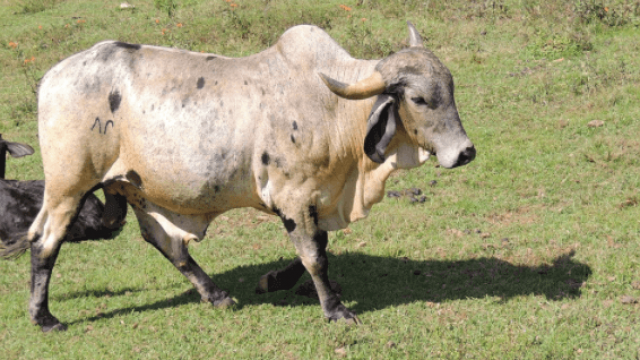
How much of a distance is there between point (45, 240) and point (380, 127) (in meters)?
2.94

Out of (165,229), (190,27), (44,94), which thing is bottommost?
(190,27)

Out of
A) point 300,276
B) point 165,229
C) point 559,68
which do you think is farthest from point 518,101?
point 165,229

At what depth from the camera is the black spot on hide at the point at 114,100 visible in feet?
18.1

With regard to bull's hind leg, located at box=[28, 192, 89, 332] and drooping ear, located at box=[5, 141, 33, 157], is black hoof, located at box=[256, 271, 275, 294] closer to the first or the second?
bull's hind leg, located at box=[28, 192, 89, 332]

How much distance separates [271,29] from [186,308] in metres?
8.31

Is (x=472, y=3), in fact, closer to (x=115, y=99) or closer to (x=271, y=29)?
(x=271, y=29)

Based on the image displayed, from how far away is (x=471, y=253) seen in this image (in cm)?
697

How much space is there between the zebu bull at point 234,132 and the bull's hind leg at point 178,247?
47 cm

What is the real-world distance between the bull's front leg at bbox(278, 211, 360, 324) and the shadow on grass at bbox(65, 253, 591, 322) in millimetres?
301

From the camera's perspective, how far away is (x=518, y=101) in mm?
10125

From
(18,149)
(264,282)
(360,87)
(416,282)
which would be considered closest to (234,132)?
(360,87)

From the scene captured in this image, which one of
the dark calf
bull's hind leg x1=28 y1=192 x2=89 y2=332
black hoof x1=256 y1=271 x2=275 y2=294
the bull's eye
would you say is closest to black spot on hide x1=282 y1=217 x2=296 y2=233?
black hoof x1=256 y1=271 x2=275 y2=294

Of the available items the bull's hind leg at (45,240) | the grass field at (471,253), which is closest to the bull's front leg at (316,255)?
the grass field at (471,253)

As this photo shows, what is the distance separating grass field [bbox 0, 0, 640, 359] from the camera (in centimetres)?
558
